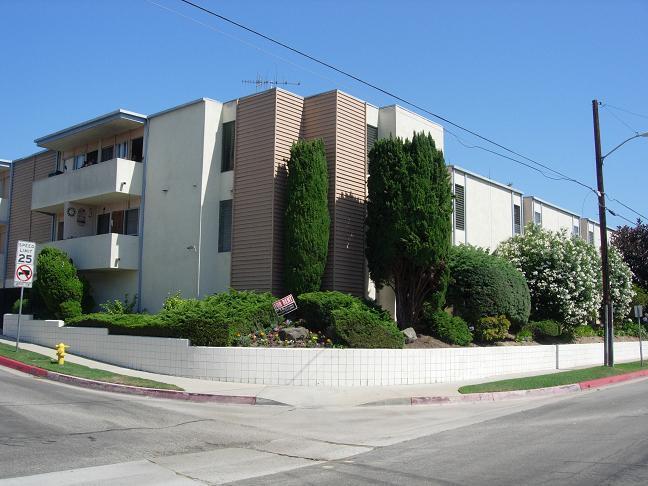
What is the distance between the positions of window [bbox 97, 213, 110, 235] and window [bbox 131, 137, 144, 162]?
296cm

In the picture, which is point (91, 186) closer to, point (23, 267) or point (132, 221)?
point (132, 221)

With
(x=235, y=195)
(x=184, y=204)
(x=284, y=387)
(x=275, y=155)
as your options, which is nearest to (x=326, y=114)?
(x=275, y=155)

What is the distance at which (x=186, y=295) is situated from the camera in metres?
22.6

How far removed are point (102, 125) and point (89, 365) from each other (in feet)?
36.8

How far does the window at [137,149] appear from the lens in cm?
2588

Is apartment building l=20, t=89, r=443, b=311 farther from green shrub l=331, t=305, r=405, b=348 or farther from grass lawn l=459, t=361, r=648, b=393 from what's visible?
grass lawn l=459, t=361, r=648, b=393

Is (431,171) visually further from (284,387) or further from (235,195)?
(284,387)

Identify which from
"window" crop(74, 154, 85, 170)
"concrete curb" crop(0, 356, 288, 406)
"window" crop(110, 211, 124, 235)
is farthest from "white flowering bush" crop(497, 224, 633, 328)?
"window" crop(74, 154, 85, 170)

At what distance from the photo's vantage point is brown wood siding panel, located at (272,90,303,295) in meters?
20.9

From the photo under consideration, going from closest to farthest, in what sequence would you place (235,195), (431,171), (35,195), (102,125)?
(431,171)
(235,195)
(102,125)
(35,195)

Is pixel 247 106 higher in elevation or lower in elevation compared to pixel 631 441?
higher

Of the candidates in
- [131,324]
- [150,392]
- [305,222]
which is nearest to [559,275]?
[305,222]

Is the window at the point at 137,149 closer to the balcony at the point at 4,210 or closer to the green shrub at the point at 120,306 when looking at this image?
the green shrub at the point at 120,306

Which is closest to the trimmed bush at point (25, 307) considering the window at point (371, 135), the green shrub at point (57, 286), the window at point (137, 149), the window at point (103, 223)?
the green shrub at point (57, 286)
